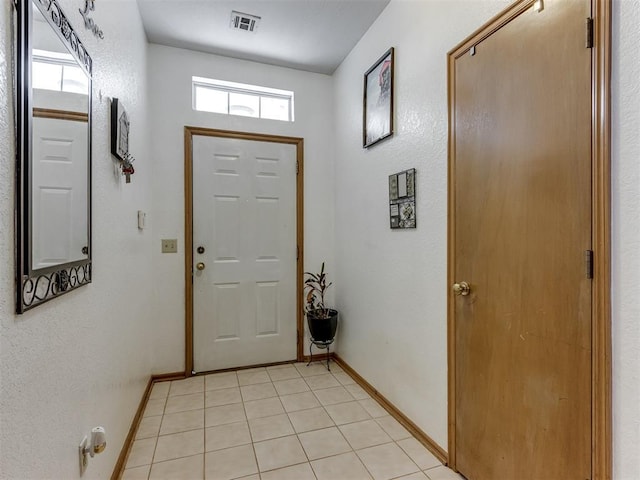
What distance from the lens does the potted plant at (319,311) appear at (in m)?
2.83

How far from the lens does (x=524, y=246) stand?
130 cm

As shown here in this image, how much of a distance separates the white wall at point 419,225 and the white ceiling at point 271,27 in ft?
0.53

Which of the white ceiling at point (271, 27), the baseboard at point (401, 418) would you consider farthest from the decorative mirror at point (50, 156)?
the baseboard at point (401, 418)

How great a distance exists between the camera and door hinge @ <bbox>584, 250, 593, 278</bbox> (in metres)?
1.06

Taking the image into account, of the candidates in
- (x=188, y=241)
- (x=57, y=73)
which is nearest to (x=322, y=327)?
(x=188, y=241)

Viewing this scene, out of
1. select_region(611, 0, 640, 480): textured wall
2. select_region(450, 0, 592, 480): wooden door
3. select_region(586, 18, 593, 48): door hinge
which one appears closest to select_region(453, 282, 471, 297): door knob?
select_region(450, 0, 592, 480): wooden door

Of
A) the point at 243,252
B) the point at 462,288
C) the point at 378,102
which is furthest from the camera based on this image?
the point at 243,252

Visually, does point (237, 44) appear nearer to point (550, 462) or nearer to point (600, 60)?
point (600, 60)

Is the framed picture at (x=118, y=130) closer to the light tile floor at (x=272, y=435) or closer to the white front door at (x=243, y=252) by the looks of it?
the white front door at (x=243, y=252)

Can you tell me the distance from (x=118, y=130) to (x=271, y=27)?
1475 millimetres

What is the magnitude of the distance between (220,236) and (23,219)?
Result: 2084 mm

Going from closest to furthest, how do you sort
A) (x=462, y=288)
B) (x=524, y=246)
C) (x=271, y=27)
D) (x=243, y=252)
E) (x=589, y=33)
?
(x=589, y=33) → (x=524, y=246) → (x=462, y=288) → (x=271, y=27) → (x=243, y=252)

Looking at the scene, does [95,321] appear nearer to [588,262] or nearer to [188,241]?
[188,241]

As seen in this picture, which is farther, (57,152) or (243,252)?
(243,252)
